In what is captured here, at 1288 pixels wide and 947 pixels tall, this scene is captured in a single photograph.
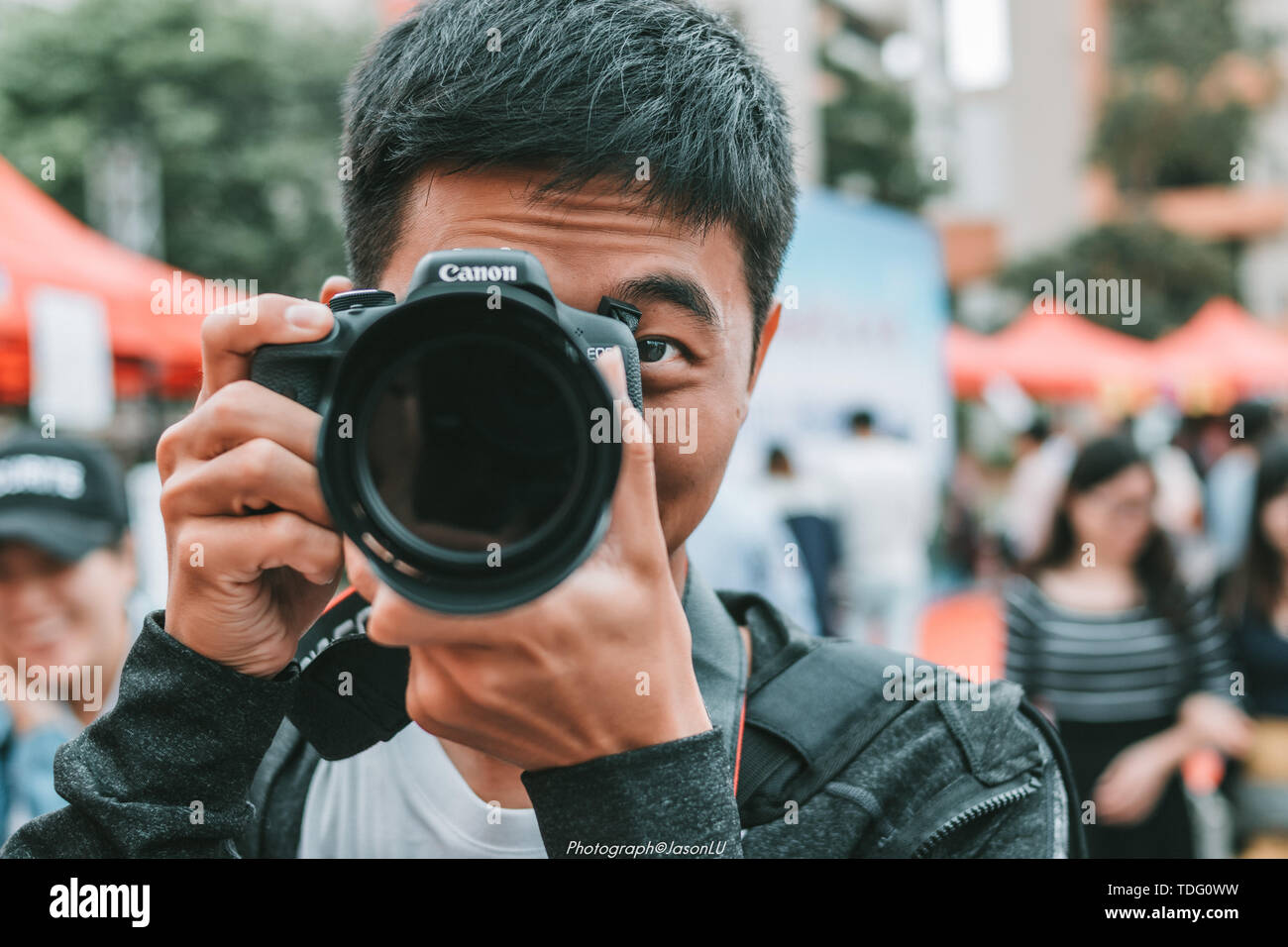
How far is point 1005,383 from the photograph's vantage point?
1128 cm

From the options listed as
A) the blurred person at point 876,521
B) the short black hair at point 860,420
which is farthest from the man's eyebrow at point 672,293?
the short black hair at point 860,420

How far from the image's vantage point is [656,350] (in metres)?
1.05

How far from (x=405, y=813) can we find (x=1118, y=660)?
2069mm

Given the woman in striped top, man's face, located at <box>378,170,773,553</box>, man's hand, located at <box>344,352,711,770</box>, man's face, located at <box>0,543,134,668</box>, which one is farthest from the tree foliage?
man's hand, located at <box>344,352,711,770</box>

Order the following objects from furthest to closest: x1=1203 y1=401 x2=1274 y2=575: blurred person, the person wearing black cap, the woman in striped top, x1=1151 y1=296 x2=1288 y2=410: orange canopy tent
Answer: x1=1151 y1=296 x2=1288 y2=410: orange canopy tent
x1=1203 y1=401 x2=1274 y2=575: blurred person
the woman in striped top
the person wearing black cap

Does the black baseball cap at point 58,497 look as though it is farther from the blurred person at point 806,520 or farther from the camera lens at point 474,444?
Answer: the blurred person at point 806,520

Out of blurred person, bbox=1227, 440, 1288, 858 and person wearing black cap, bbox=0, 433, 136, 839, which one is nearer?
person wearing black cap, bbox=0, 433, 136, 839

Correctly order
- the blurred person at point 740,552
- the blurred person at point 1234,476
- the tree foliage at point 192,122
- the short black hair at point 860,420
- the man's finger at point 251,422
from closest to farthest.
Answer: the man's finger at point 251,422 → the blurred person at point 740,552 → the blurred person at point 1234,476 → the short black hair at point 860,420 → the tree foliage at point 192,122

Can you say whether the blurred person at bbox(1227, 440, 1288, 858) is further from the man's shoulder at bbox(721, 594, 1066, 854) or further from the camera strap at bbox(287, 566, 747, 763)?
the camera strap at bbox(287, 566, 747, 763)

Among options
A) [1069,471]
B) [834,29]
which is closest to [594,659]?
[1069,471]

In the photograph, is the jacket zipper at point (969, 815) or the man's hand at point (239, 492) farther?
the jacket zipper at point (969, 815)

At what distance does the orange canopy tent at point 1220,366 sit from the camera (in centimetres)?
1350

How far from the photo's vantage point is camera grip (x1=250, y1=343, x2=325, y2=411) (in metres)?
0.95

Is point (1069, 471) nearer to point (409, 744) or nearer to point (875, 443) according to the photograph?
point (409, 744)
